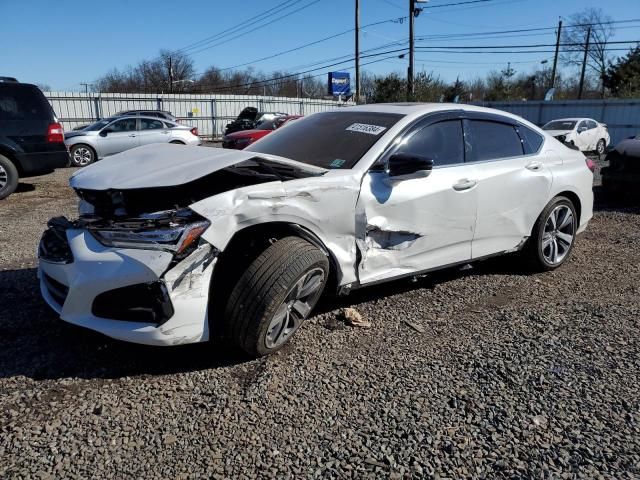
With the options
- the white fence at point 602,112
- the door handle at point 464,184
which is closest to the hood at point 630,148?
the door handle at point 464,184

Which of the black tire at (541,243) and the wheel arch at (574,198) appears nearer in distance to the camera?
the black tire at (541,243)

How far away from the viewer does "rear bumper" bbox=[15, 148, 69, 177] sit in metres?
8.55

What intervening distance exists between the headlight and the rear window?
730 cm

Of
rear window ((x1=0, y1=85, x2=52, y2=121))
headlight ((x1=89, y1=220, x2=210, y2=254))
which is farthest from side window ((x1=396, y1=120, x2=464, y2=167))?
rear window ((x1=0, y1=85, x2=52, y2=121))

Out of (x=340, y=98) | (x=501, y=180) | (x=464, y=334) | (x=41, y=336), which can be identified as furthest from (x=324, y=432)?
(x=340, y=98)

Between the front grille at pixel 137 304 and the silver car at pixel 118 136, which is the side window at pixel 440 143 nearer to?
the front grille at pixel 137 304

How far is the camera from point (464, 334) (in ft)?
11.3

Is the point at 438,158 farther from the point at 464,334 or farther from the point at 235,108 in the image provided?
the point at 235,108

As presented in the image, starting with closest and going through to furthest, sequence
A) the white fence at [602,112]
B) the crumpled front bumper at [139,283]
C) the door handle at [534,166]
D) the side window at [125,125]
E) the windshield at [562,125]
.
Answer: the crumpled front bumper at [139,283] < the door handle at [534,166] < the side window at [125,125] < the windshield at [562,125] < the white fence at [602,112]

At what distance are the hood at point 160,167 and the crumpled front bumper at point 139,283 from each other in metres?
0.42

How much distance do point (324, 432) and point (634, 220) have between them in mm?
6720

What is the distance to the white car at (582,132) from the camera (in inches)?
718

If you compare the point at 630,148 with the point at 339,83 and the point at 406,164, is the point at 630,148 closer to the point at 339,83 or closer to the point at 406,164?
the point at 406,164

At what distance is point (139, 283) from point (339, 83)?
130 feet
